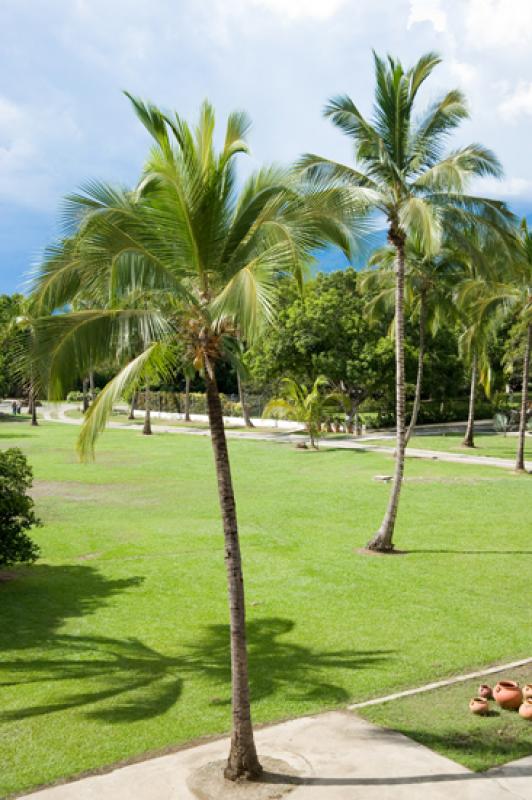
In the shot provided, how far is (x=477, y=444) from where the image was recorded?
123 feet

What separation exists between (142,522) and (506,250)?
1097 cm

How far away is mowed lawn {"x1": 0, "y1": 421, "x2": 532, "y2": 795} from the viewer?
8.15m

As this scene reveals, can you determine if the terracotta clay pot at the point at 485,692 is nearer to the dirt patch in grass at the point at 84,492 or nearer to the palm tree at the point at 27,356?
the palm tree at the point at 27,356

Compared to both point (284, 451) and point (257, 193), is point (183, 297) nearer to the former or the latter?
point (257, 193)

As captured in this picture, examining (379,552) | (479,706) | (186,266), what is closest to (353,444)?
(379,552)

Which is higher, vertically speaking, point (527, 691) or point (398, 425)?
point (398, 425)

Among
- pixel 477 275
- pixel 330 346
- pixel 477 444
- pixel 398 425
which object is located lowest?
pixel 477 444

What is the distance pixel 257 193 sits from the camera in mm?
7672

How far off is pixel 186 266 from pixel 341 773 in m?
5.17

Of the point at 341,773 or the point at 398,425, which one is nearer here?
the point at 341,773

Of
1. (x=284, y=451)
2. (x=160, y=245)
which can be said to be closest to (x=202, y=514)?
(x=160, y=245)

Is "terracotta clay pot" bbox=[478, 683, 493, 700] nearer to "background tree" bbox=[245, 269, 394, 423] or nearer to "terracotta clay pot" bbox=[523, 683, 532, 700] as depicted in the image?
"terracotta clay pot" bbox=[523, 683, 532, 700]

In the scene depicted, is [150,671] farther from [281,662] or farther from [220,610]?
[220,610]

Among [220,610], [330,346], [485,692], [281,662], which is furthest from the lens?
[330,346]
